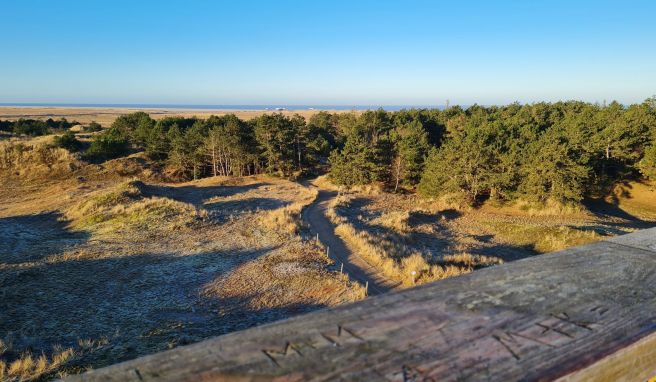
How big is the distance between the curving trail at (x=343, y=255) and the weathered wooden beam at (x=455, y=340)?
36.6 ft

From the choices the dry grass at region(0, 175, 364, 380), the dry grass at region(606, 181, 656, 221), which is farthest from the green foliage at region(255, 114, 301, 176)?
the dry grass at region(606, 181, 656, 221)

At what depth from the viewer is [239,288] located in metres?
12.9

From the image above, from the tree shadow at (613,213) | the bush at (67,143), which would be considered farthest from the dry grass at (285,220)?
the bush at (67,143)

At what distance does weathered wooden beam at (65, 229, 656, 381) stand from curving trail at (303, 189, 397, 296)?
440 inches

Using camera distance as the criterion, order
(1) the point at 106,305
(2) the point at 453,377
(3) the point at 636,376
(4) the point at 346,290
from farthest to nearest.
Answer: (4) the point at 346,290
(1) the point at 106,305
(3) the point at 636,376
(2) the point at 453,377

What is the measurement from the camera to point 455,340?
4.05 feet

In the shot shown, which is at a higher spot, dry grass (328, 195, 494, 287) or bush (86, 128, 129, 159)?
bush (86, 128, 129, 159)

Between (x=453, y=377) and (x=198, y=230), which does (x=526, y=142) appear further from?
(x=453, y=377)

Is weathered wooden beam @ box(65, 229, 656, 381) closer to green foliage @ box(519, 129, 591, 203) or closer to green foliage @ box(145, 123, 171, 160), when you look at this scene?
green foliage @ box(519, 129, 591, 203)

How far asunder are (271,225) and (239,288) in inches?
325

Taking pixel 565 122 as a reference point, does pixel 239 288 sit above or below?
below

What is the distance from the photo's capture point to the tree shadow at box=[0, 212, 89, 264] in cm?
1620

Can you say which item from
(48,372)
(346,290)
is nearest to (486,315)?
(48,372)

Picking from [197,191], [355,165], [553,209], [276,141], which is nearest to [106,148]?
[197,191]
